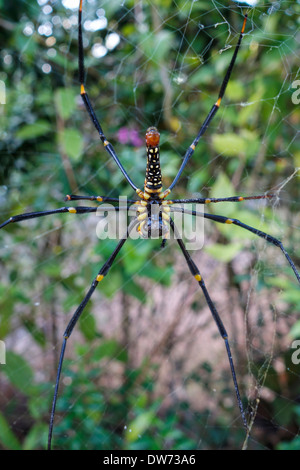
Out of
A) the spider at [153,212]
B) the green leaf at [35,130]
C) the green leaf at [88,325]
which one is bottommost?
the green leaf at [88,325]

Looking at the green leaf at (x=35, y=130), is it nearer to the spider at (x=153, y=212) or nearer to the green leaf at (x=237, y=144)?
the spider at (x=153, y=212)

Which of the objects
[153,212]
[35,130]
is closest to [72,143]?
[35,130]

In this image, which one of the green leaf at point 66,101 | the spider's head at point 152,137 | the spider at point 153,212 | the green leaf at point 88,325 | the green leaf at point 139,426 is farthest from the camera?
the green leaf at point 88,325

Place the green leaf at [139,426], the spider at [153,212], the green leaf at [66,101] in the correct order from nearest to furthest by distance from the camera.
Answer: the spider at [153,212]
the green leaf at [139,426]
the green leaf at [66,101]

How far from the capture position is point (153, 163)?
1.43 meters

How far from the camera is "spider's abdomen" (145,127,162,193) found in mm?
1360

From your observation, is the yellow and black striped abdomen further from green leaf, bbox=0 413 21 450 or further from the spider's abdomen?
green leaf, bbox=0 413 21 450

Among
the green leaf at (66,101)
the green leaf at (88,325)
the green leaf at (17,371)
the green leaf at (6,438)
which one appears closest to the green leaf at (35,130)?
the green leaf at (66,101)

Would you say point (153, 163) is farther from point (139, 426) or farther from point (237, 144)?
point (139, 426)

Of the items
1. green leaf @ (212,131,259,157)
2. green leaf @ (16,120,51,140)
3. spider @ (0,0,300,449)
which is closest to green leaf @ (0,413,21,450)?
spider @ (0,0,300,449)

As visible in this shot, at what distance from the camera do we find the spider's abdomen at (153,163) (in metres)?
1.36

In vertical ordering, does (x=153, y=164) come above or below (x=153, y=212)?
above
